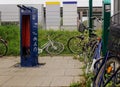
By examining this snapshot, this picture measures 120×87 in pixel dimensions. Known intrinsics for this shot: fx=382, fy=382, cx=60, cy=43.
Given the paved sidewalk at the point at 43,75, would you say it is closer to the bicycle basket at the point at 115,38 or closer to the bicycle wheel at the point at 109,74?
the bicycle wheel at the point at 109,74

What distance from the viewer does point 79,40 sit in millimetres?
14102

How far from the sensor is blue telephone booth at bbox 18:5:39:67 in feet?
36.1

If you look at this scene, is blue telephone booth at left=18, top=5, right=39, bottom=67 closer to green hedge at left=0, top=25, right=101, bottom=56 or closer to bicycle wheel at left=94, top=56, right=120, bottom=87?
green hedge at left=0, top=25, right=101, bottom=56

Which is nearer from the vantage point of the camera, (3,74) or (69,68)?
(3,74)

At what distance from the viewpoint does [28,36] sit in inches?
450

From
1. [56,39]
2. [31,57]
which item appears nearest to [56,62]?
[31,57]

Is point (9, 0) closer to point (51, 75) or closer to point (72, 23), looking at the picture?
point (72, 23)

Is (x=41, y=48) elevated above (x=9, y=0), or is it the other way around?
(x=9, y=0)

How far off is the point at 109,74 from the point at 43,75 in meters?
4.03

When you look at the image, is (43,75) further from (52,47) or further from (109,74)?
(52,47)

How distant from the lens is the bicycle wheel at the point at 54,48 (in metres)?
14.7

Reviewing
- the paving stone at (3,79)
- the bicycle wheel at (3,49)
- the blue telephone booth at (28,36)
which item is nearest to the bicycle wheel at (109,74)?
the paving stone at (3,79)

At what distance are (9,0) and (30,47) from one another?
23586 mm

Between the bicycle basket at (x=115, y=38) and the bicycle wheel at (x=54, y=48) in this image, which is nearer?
the bicycle basket at (x=115, y=38)
